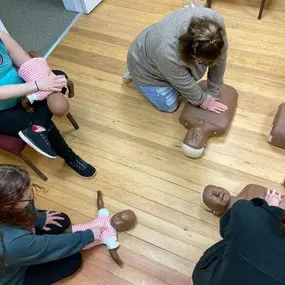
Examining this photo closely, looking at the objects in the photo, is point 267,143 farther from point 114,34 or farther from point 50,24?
point 50,24

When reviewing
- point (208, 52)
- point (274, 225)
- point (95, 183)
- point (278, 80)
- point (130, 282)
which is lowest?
point (130, 282)

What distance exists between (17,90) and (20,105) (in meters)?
0.14

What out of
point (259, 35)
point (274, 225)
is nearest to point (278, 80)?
point (259, 35)

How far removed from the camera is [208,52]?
4.89 ft

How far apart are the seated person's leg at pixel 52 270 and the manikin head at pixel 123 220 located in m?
0.22

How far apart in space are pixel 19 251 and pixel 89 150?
0.87 metres

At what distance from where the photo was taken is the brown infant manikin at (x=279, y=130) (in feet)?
5.80

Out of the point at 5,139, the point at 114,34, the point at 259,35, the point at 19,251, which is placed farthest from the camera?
the point at 114,34

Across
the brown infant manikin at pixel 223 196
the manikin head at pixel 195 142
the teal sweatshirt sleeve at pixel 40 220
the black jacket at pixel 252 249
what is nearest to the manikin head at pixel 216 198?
the brown infant manikin at pixel 223 196

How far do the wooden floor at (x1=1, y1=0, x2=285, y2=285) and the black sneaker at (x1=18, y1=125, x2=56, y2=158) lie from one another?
32 cm

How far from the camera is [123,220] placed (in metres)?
1.64

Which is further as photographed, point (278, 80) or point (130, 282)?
point (278, 80)

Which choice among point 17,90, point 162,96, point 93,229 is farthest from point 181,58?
point 93,229

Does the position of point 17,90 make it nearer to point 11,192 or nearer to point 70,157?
point 70,157
